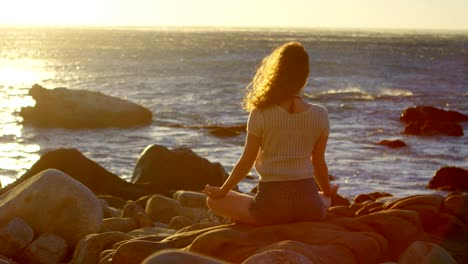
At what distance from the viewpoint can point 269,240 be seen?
21.5 ft

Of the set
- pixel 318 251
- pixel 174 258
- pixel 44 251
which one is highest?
pixel 174 258

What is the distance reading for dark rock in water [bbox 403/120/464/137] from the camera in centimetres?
2562

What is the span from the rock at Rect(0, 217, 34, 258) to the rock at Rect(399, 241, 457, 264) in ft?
11.8

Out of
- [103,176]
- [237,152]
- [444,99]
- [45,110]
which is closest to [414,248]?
[103,176]

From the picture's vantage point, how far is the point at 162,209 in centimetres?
1018

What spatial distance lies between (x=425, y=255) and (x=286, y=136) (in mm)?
1367

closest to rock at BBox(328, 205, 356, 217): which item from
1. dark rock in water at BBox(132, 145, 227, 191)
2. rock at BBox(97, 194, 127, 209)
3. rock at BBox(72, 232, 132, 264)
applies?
rock at BBox(72, 232, 132, 264)

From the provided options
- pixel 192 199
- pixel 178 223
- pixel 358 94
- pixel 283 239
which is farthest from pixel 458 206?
pixel 358 94

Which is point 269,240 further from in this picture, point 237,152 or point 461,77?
point 461,77

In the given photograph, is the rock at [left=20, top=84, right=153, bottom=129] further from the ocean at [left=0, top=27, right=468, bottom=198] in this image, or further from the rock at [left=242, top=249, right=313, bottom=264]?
the rock at [left=242, top=249, right=313, bottom=264]

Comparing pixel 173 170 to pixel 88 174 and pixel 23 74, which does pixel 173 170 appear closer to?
pixel 88 174

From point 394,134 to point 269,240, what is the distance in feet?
65.8

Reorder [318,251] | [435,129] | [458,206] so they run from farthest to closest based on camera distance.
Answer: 1. [435,129]
2. [458,206]
3. [318,251]

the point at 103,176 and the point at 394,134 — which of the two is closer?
the point at 103,176
